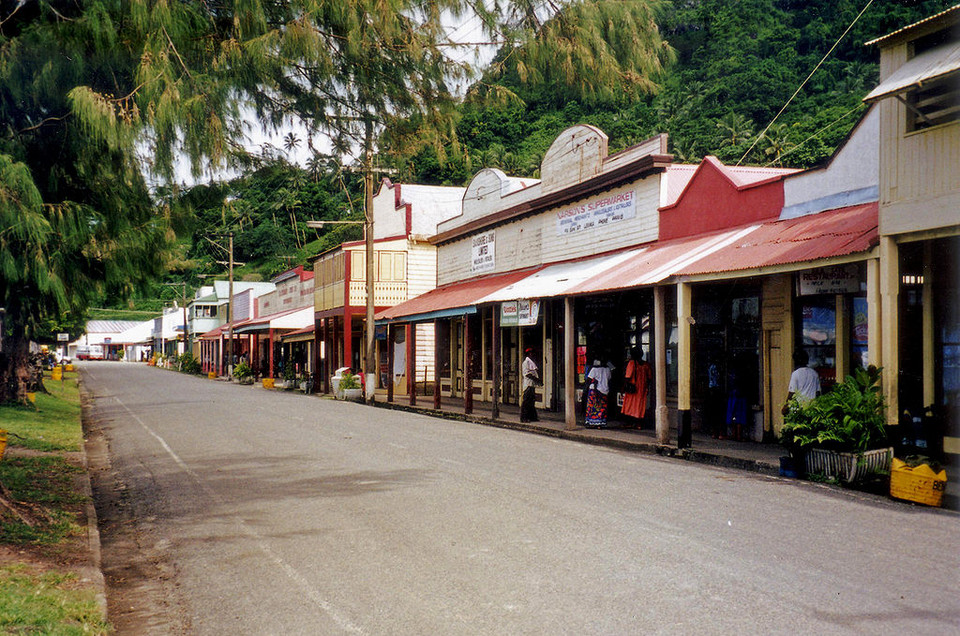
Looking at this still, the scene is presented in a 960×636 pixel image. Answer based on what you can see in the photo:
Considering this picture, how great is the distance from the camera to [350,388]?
1251 inches

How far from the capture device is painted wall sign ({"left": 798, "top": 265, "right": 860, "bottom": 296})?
13.1 metres

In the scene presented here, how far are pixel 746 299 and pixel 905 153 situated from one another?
5.25m

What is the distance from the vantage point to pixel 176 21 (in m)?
6.07

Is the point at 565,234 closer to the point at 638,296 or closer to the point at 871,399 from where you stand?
the point at 638,296

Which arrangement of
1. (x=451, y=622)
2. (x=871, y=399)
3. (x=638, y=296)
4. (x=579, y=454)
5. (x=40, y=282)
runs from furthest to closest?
(x=638, y=296), (x=579, y=454), (x=871, y=399), (x=40, y=282), (x=451, y=622)

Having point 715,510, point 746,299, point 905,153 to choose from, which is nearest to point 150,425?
point 746,299

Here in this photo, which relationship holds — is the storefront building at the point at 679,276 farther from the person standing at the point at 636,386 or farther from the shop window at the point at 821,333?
the person standing at the point at 636,386

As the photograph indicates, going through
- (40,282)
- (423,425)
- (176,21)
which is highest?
(176,21)

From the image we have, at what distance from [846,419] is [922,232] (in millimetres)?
2476

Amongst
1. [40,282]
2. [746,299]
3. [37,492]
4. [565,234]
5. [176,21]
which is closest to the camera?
[176,21]

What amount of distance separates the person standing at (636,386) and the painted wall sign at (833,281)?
16.9 feet

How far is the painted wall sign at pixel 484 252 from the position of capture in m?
27.8

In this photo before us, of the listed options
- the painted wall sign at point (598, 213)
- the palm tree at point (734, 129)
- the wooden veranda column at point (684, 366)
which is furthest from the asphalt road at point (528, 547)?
the palm tree at point (734, 129)

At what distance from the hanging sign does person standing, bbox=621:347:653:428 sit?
2421 mm
